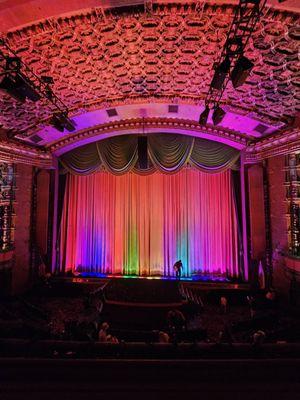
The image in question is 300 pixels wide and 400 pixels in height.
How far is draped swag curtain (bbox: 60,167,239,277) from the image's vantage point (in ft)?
35.9

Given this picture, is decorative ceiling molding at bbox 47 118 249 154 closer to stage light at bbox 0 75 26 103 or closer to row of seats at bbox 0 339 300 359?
stage light at bbox 0 75 26 103

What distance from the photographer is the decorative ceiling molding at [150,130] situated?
977 centimetres

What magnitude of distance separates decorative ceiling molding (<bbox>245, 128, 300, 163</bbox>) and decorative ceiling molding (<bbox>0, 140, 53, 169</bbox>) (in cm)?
743

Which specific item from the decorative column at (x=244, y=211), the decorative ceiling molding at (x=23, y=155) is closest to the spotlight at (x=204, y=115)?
the decorative column at (x=244, y=211)

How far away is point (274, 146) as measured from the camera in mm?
8680

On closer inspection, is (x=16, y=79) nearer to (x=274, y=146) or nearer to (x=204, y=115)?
(x=204, y=115)

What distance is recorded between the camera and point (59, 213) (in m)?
11.5

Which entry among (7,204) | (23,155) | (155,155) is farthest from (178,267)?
(23,155)

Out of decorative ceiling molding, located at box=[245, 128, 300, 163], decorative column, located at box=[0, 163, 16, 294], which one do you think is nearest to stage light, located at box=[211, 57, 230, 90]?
Result: decorative ceiling molding, located at box=[245, 128, 300, 163]

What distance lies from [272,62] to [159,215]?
7.18 meters

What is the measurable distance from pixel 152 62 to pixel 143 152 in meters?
4.39

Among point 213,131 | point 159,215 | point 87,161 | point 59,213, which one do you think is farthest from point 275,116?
point 59,213

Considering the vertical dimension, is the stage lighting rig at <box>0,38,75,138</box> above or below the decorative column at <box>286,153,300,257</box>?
above

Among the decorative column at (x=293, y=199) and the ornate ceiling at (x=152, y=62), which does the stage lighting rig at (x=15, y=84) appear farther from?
the decorative column at (x=293, y=199)
